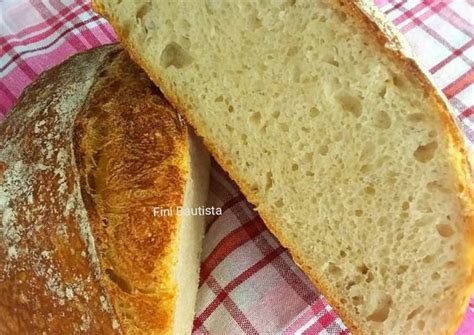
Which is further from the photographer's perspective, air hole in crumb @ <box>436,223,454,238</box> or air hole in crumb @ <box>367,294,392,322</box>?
air hole in crumb @ <box>367,294,392,322</box>

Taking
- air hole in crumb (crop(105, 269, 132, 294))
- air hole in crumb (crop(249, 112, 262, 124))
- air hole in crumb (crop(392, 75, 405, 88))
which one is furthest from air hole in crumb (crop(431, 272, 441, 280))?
air hole in crumb (crop(105, 269, 132, 294))

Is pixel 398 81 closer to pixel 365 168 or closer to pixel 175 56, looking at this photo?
pixel 365 168

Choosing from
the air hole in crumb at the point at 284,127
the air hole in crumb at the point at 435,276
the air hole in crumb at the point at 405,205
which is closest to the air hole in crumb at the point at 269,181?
the air hole in crumb at the point at 284,127

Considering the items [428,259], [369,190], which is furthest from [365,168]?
[428,259]

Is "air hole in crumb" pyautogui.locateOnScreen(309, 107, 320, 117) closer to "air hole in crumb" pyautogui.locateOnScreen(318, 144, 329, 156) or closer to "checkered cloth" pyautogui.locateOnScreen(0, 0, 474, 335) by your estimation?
"air hole in crumb" pyautogui.locateOnScreen(318, 144, 329, 156)

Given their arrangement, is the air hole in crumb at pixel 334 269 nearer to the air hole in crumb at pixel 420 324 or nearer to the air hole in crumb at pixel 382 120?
the air hole in crumb at pixel 420 324

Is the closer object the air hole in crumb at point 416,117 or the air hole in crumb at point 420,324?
the air hole in crumb at point 416,117
